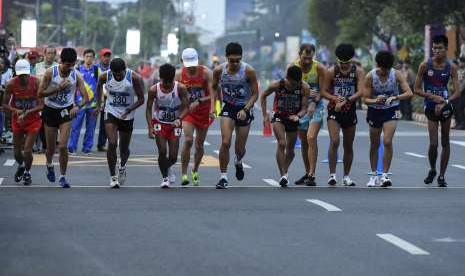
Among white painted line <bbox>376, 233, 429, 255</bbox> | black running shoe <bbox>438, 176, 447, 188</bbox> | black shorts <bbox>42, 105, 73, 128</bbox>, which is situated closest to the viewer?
white painted line <bbox>376, 233, 429, 255</bbox>

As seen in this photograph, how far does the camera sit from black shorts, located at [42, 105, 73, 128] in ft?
62.1

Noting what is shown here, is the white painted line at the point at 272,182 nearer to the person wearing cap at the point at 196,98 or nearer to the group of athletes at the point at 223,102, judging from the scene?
the group of athletes at the point at 223,102

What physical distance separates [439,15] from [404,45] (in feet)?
37.4

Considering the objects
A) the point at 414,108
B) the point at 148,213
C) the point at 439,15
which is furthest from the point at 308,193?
the point at 439,15

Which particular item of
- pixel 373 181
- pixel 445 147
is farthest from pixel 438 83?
pixel 373 181

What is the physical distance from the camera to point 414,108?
4800 cm

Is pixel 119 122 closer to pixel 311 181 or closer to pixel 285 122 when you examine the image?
pixel 285 122

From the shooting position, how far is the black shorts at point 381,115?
19.2m

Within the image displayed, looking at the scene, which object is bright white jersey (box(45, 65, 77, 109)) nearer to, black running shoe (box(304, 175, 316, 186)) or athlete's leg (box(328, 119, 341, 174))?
black running shoe (box(304, 175, 316, 186))

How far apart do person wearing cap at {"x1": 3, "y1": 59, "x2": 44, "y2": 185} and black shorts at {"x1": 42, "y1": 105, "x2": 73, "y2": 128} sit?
39 centimetres

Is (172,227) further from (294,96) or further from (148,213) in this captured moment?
(294,96)

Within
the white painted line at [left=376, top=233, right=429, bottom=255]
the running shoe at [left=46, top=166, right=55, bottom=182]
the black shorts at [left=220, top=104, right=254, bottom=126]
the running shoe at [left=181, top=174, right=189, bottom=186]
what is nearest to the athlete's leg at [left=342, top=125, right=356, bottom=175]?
the black shorts at [left=220, top=104, right=254, bottom=126]

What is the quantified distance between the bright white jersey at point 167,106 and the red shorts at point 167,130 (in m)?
0.05

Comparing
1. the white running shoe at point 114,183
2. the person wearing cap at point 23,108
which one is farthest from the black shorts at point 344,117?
the person wearing cap at point 23,108
